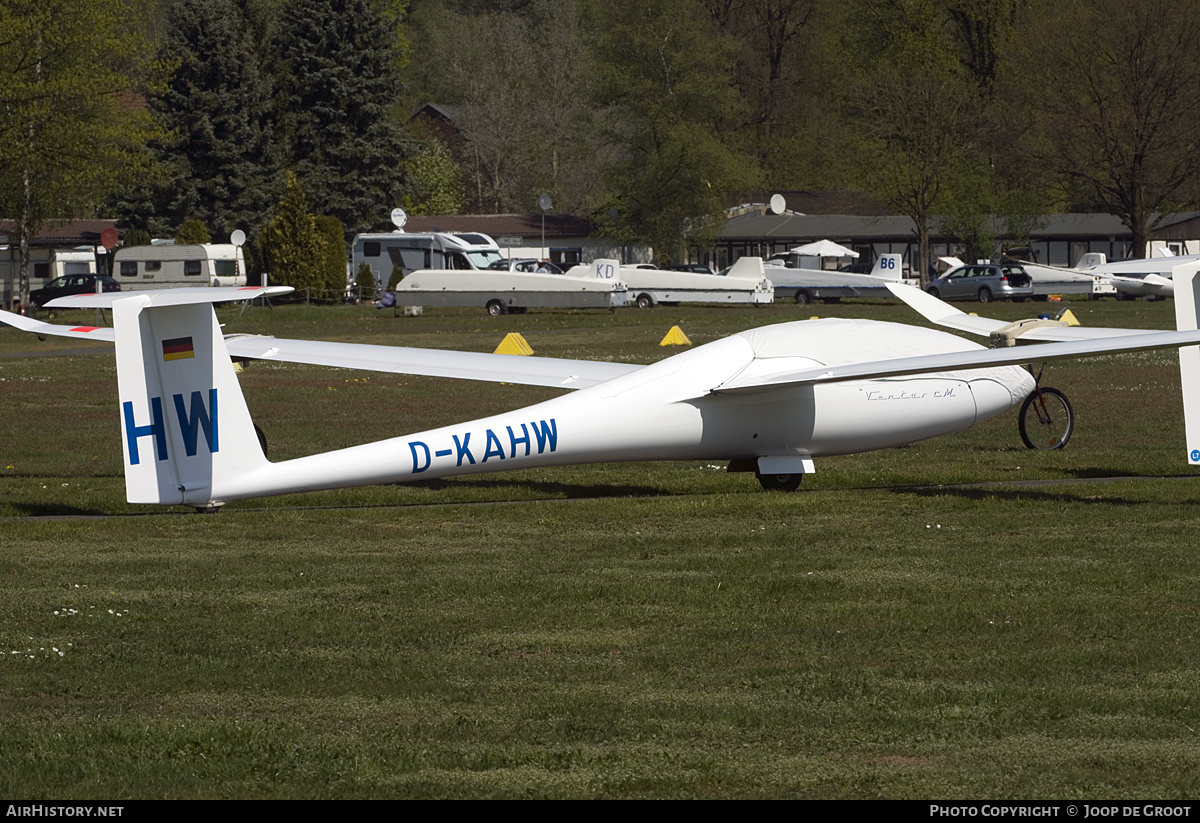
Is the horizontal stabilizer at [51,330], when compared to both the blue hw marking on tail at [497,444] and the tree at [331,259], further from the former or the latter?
the tree at [331,259]

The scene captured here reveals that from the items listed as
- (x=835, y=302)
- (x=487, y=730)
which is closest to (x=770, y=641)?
(x=487, y=730)

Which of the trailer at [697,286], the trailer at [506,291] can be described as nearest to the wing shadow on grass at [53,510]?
the trailer at [506,291]

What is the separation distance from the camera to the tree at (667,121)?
83.9 m

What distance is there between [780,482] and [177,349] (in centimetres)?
595

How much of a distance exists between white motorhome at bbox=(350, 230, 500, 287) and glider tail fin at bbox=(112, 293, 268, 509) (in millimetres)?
61127

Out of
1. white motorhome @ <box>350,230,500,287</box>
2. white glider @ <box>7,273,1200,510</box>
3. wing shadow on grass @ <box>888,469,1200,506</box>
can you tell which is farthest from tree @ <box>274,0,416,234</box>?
wing shadow on grass @ <box>888,469,1200,506</box>

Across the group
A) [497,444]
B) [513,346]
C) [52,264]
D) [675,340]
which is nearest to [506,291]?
[675,340]

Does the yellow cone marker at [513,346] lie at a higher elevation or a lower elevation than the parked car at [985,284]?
lower

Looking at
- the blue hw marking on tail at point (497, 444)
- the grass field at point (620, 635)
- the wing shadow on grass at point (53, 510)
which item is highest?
the blue hw marking on tail at point (497, 444)

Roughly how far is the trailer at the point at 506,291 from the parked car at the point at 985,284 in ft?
51.7

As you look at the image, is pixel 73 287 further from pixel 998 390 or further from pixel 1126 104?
pixel 998 390

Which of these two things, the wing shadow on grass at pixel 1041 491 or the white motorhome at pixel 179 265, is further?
the white motorhome at pixel 179 265

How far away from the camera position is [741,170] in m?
84.6
